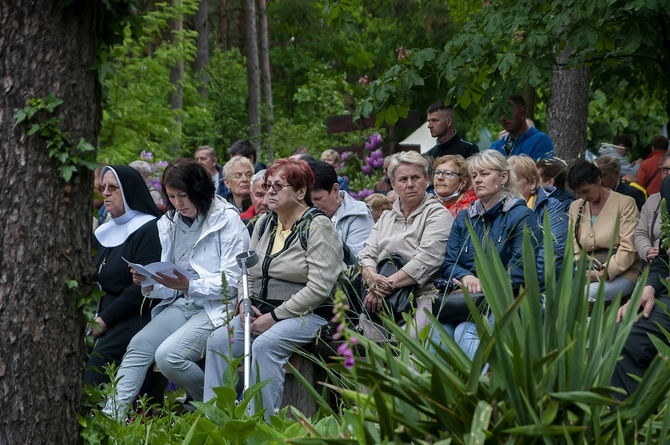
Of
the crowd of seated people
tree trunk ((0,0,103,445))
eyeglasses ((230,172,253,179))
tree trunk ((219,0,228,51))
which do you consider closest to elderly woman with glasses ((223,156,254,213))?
eyeglasses ((230,172,253,179))

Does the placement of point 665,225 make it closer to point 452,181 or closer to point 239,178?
point 452,181

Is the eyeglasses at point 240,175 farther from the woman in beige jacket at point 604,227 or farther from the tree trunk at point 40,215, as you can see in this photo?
the tree trunk at point 40,215

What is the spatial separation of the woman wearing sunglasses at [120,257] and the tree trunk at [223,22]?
23.6 meters

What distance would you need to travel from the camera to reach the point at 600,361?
321cm

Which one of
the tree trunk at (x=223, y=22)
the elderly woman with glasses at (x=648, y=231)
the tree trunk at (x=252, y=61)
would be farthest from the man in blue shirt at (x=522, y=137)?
the tree trunk at (x=223, y=22)

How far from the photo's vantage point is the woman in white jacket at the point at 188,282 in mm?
6355

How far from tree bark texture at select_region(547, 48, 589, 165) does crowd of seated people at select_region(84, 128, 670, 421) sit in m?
5.07

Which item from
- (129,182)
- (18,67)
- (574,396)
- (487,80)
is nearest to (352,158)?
(487,80)

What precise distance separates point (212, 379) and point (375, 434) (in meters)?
2.98

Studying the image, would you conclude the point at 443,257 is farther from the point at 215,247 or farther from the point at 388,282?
the point at 215,247

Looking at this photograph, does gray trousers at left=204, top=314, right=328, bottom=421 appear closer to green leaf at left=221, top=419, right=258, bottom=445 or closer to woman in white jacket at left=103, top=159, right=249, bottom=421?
woman in white jacket at left=103, top=159, right=249, bottom=421

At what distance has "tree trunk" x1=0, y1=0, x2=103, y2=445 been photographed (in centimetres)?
394

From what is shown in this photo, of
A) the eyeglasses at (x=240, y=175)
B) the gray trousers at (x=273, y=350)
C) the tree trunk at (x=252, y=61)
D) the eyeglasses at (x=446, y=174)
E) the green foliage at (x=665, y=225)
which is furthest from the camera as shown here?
the tree trunk at (x=252, y=61)

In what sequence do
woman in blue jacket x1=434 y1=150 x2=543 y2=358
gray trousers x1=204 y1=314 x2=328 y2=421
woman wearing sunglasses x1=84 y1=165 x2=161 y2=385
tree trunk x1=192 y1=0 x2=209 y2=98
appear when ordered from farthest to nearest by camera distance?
1. tree trunk x1=192 y1=0 x2=209 y2=98
2. woman wearing sunglasses x1=84 y1=165 x2=161 y2=385
3. woman in blue jacket x1=434 y1=150 x2=543 y2=358
4. gray trousers x1=204 y1=314 x2=328 y2=421
